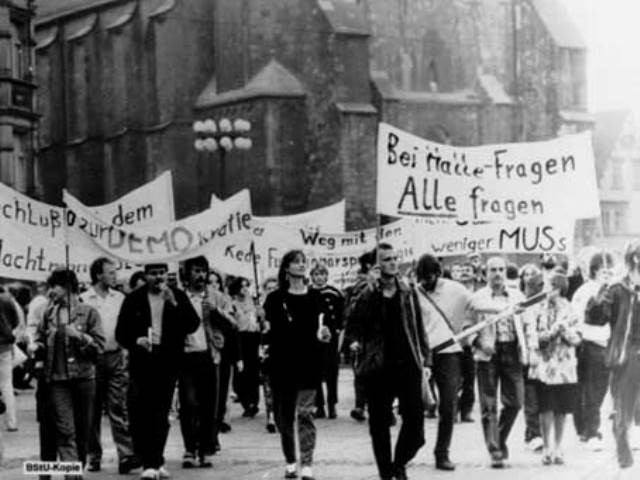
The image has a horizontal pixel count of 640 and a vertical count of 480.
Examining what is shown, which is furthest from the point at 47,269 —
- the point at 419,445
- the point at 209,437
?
the point at 419,445

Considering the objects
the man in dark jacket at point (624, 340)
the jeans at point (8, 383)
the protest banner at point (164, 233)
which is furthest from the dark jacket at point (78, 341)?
the jeans at point (8, 383)

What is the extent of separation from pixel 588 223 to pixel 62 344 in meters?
47.5

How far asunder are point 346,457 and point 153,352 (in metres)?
2.61

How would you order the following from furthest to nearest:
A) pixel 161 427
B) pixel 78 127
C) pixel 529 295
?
pixel 78 127 → pixel 529 295 → pixel 161 427

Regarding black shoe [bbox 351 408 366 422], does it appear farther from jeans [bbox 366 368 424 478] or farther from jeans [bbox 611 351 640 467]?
jeans [bbox 611 351 640 467]

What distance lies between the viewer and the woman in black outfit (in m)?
12.5

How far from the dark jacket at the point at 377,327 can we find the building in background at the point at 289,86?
119 feet

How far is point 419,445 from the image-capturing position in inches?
460

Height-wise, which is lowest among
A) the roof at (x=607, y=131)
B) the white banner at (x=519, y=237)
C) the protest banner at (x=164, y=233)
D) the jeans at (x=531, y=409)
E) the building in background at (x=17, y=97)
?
the jeans at (x=531, y=409)

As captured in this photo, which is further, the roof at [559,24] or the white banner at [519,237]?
the roof at [559,24]

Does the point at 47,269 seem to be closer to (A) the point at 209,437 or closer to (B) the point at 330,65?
(A) the point at 209,437

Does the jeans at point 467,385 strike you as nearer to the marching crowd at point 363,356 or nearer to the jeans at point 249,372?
the jeans at point 249,372

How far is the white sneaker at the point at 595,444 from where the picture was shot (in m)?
14.5

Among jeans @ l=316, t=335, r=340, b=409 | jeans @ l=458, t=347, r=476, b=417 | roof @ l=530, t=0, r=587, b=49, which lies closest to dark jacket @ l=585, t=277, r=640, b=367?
jeans @ l=458, t=347, r=476, b=417
